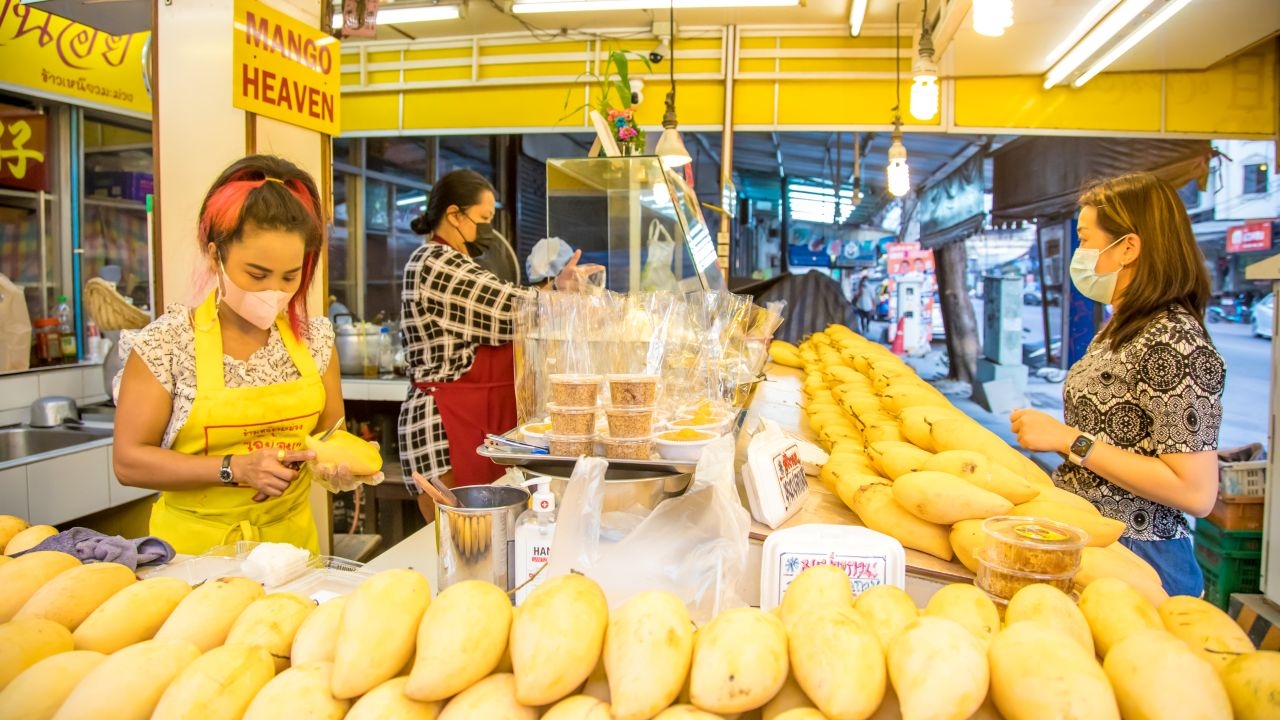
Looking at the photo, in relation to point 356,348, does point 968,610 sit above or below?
below

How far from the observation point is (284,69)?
2758mm

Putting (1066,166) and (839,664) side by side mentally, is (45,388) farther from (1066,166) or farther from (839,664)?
(1066,166)

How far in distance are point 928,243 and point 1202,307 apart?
4.96 metres

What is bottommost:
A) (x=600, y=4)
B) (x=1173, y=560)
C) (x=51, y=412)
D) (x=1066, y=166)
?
(x=1173, y=560)

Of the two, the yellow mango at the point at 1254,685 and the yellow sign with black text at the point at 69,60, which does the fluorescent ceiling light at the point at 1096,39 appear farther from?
the yellow sign with black text at the point at 69,60

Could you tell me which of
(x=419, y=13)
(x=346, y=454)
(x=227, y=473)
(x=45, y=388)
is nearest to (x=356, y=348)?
(x=45, y=388)

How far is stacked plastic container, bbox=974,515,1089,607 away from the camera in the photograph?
1.07m

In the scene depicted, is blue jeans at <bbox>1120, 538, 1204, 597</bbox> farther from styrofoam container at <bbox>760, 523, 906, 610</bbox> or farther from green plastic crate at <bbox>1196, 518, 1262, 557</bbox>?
green plastic crate at <bbox>1196, 518, 1262, 557</bbox>

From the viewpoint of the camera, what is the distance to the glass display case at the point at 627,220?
10.6ft

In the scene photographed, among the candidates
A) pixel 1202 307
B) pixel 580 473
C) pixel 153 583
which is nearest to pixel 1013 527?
pixel 580 473

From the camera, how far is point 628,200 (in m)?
3.37

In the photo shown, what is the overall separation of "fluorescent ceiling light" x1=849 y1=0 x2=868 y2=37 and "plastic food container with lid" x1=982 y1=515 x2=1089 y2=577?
5.24m

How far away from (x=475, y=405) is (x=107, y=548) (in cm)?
153

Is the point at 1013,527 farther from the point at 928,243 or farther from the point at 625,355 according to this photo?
the point at 928,243
